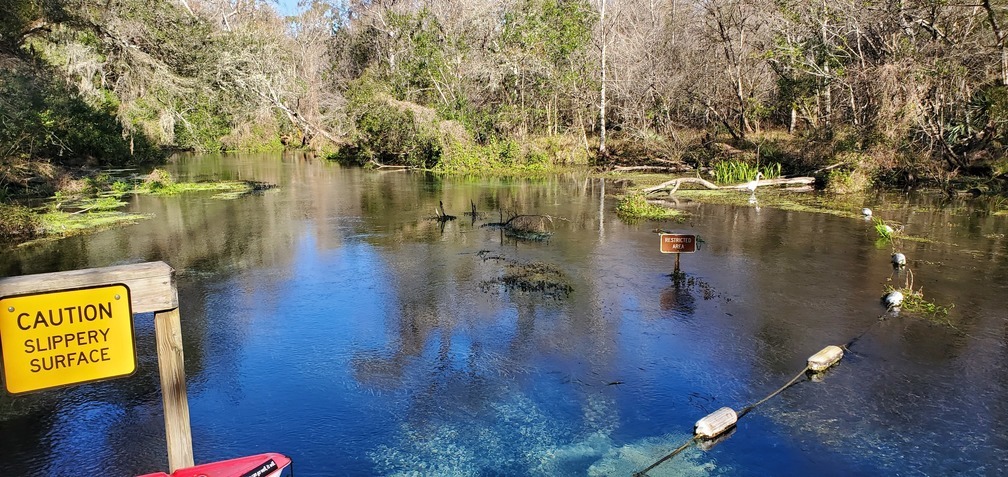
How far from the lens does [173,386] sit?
10.8 feet

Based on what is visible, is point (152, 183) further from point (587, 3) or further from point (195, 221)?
point (587, 3)

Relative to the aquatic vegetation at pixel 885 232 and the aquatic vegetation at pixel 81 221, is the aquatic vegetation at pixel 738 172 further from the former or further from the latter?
the aquatic vegetation at pixel 81 221

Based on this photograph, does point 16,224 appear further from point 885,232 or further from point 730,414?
point 885,232

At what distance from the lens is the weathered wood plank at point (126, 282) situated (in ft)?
9.26

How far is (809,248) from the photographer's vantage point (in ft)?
38.2

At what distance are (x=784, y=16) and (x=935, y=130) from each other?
21.2 feet

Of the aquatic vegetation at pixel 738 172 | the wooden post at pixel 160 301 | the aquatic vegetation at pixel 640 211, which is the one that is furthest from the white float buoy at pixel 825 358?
the aquatic vegetation at pixel 738 172

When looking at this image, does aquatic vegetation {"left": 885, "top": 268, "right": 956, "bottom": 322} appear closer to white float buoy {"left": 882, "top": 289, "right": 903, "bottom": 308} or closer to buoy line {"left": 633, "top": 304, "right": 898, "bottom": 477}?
white float buoy {"left": 882, "top": 289, "right": 903, "bottom": 308}

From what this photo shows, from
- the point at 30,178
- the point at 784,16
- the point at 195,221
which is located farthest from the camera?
the point at 784,16

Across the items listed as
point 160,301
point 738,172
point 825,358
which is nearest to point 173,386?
point 160,301

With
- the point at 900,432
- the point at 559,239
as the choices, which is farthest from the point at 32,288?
the point at 559,239

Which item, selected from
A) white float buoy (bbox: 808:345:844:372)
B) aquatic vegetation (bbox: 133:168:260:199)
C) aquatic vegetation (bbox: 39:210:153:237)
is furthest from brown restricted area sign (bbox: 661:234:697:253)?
aquatic vegetation (bbox: 133:168:260:199)

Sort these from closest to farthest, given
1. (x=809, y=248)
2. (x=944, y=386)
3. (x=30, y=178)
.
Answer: (x=944, y=386) < (x=809, y=248) < (x=30, y=178)

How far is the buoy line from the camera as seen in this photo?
5118 millimetres
